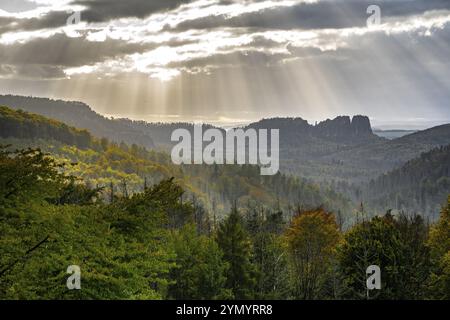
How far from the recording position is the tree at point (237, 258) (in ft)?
145

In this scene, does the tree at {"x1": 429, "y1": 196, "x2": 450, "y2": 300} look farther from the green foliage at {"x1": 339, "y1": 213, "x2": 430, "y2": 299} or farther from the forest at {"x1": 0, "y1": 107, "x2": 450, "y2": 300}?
the green foliage at {"x1": 339, "y1": 213, "x2": 430, "y2": 299}

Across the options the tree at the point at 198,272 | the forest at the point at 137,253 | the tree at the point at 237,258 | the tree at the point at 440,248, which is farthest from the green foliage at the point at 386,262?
the tree at the point at 198,272

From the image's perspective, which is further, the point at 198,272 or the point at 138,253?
the point at 198,272

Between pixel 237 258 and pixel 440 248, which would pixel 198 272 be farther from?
pixel 440 248

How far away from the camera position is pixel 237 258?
150 ft

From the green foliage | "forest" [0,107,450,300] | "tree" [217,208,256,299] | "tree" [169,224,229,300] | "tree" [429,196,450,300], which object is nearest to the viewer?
"forest" [0,107,450,300]

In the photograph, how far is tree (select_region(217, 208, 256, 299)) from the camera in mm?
44281

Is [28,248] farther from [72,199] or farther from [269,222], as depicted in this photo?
[269,222]

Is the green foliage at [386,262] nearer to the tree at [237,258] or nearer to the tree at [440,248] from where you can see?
the tree at [440,248]

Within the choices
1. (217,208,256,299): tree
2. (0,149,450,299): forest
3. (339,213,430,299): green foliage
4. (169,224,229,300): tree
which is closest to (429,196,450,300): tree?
(0,149,450,299): forest

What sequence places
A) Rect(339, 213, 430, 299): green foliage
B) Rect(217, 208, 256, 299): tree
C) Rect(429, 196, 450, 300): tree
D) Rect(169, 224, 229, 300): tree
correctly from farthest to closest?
Rect(429, 196, 450, 300): tree
Rect(217, 208, 256, 299): tree
Rect(339, 213, 430, 299): green foliage
Rect(169, 224, 229, 300): tree

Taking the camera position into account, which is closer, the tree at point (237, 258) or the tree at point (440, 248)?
the tree at point (237, 258)

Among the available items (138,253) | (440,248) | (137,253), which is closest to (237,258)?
(138,253)
